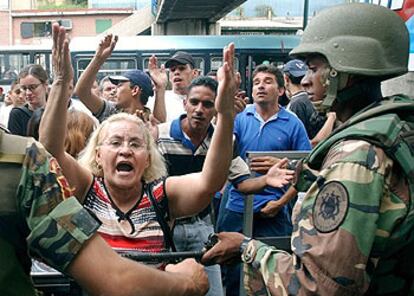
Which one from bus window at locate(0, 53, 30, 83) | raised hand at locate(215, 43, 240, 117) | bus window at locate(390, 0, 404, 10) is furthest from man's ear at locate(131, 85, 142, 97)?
bus window at locate(0, 53, 30, 83)

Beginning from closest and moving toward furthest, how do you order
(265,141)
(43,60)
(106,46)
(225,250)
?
(225,250)
(106,46)
(265,141)
(43,60)

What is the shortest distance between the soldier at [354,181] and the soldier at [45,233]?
51 cm

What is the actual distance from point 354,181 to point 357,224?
4.9 inches

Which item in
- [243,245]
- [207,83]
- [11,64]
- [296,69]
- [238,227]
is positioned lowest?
[11,64]

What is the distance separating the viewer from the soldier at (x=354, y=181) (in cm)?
152

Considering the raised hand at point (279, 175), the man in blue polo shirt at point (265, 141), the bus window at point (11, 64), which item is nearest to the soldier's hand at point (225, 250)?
the raised hand at point (279, 175)

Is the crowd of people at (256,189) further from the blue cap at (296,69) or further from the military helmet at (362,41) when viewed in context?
the blue cap at (296,69)

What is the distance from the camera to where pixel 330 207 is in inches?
61.4

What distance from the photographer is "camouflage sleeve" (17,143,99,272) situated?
4.49ft

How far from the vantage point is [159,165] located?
271 cm

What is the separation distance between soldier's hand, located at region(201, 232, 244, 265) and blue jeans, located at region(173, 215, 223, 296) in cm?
78

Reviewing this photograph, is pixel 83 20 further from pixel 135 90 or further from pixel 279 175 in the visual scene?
pixel 279 175

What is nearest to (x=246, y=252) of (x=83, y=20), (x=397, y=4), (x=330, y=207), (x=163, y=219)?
(x=330, y=207)

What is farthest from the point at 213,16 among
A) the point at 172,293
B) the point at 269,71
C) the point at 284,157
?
the point at 172,293
